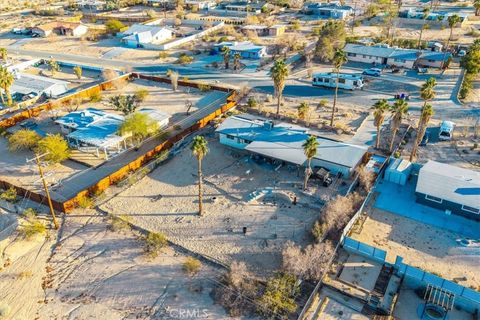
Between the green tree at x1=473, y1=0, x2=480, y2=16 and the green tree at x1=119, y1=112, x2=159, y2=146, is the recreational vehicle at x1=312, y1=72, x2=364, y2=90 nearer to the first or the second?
the green tree at x1=119, y1=112, x2=159, y2=146

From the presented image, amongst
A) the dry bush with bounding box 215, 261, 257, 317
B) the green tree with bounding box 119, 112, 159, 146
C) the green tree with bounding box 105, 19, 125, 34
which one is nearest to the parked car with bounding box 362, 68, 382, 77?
the green tree with bounding box 119, 112, 159, 146

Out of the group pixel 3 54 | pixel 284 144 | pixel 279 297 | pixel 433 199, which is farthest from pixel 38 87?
pixel 433 199

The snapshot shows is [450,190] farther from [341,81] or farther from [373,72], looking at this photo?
[373,72]

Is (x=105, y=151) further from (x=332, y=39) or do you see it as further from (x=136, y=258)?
(x=332, y=39)

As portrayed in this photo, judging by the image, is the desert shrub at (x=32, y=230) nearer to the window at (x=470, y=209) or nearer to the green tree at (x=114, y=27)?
the window at (x=470, y=209)

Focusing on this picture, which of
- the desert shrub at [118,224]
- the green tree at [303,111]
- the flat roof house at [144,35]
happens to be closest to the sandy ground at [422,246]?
the green tree at [303,111]

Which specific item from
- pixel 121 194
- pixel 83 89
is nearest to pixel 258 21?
pixel 83 89
